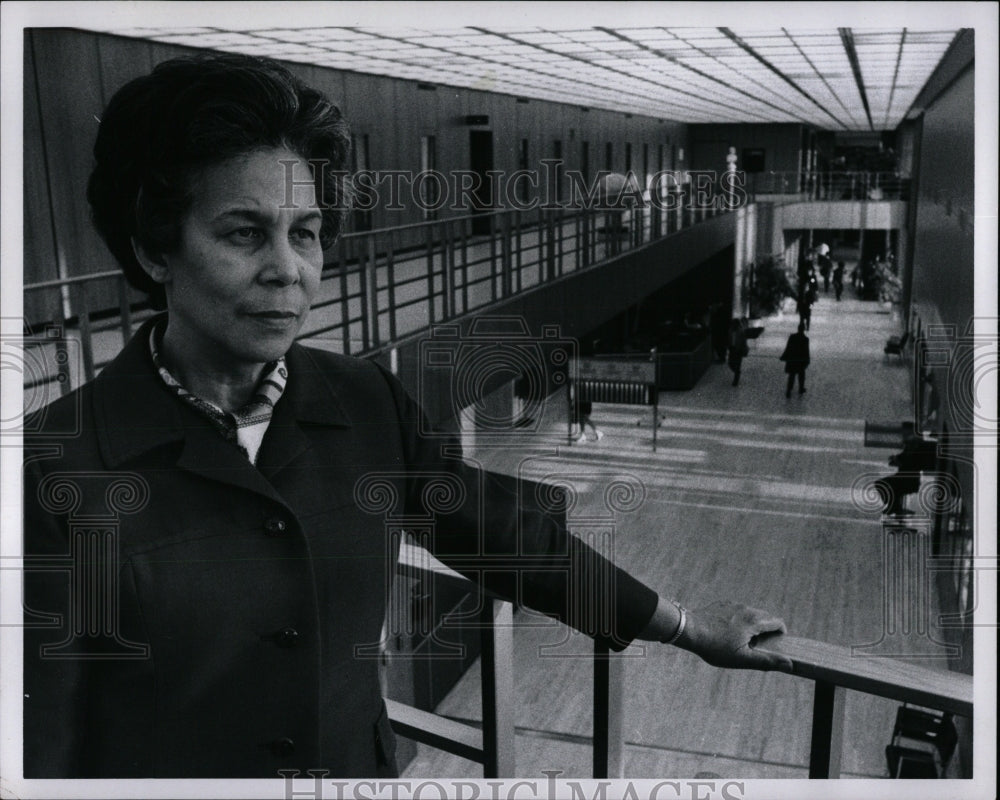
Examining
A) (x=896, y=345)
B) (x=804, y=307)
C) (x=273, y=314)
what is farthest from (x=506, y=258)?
(x=896, y=345)

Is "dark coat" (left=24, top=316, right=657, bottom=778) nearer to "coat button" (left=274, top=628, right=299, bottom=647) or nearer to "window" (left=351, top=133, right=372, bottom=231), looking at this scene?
"coat button" (left=274, top=628, right=299, bottom=647)

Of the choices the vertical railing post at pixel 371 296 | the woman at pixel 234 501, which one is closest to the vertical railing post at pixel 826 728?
the woman at pixel 234 501

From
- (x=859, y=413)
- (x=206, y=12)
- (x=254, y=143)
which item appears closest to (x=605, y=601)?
(x=859, y=413)

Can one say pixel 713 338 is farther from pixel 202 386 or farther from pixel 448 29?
pixel 202 386

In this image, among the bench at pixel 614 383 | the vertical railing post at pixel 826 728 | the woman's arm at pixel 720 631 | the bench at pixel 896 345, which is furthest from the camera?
the bench at pixel 614 383

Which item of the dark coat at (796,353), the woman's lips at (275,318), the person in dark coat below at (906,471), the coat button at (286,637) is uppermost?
the woman's lips at (275,318)

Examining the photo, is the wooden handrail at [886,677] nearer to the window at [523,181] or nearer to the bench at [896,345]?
the bench at [896,345]

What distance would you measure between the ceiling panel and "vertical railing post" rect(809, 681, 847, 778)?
114 cm

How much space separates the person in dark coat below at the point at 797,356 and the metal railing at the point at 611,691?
787 mm

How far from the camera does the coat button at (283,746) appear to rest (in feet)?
5.45

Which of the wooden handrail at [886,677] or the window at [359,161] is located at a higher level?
the window at [359,161]

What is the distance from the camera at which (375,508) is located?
5.72 feet

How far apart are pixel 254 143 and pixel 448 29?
1.47 feet

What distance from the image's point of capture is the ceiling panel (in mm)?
1780
